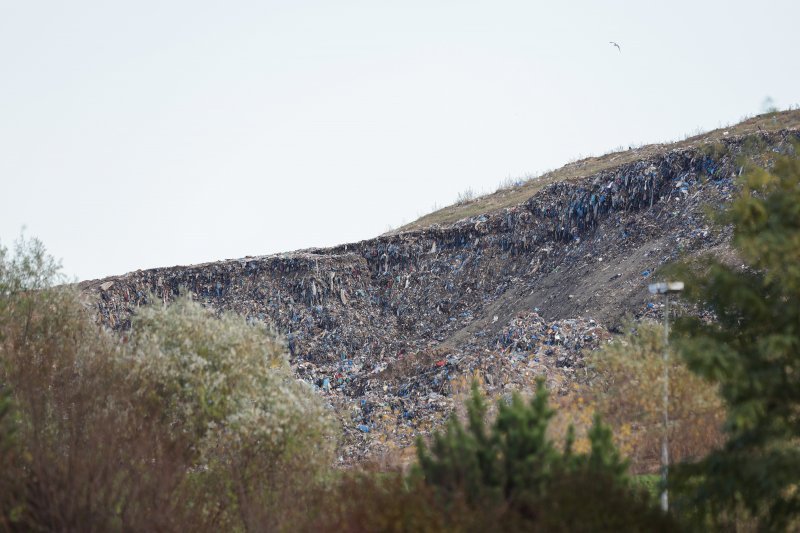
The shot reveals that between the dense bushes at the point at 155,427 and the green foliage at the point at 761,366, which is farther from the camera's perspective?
the dense bushes at the point at 155,427

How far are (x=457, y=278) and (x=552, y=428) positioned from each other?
A: 106 ft

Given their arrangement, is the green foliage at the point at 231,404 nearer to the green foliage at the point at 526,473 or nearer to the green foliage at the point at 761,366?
the green foliage at the point at 526,473

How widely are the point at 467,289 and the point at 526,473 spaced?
39.0 meters

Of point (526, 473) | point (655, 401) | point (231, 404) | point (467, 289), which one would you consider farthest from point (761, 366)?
point (467, 289)

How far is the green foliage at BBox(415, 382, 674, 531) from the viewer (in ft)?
44.2

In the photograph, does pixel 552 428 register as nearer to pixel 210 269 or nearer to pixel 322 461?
pixel 322 461

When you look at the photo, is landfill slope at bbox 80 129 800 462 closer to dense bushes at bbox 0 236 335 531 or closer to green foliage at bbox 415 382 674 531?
dense bushes at bbox 0 236 335 531

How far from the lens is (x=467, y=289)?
53.3 metres

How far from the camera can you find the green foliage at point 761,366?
14.7 metres

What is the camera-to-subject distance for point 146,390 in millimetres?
20688

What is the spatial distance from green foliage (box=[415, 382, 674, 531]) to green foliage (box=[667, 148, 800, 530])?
6.11 feet

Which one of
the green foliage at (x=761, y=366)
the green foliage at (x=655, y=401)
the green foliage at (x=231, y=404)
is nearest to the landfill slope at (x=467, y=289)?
the green foliage at (x=655, y=401)

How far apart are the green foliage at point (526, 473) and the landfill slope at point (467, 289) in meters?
15.8

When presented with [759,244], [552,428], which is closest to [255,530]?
[552,428]
